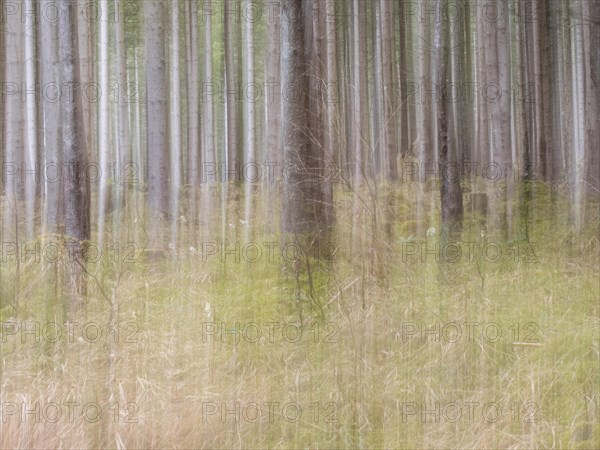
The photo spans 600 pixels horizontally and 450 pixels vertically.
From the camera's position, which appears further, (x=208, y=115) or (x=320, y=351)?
(x=208, y=115)

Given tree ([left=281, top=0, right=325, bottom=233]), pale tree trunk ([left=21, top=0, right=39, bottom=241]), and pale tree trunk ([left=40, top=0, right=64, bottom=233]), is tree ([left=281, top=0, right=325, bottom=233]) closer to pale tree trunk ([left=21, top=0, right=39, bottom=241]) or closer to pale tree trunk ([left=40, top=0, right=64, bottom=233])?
pale tree trunk ([left=40, top=0, right=64, bottom=233])

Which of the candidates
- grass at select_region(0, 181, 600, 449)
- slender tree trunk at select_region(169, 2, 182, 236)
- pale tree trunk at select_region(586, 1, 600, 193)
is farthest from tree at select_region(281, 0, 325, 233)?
pale tree trunk at select_region(586, 1, 600, 193)

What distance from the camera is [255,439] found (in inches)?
126

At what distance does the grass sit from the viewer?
3193 mm

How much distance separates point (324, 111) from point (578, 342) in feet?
5.81

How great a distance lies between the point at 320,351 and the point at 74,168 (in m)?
1.54

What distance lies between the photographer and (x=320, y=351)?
325 centimetres

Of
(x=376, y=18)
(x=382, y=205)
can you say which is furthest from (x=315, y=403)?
(x=376, y=18)

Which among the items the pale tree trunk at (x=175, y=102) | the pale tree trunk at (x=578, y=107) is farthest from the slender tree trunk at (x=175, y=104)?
the pale tree trunk at (x=578, y=107)

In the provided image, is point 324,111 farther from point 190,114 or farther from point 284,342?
point 284,342

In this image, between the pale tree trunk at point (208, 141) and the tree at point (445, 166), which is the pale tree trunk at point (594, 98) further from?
the pale tree trunk at point (208, 141)

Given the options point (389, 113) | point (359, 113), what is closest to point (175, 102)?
point (359, 113)

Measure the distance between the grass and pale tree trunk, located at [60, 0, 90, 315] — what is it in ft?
0.24

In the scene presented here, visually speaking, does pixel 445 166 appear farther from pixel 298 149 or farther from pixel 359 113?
pixel 298 149
